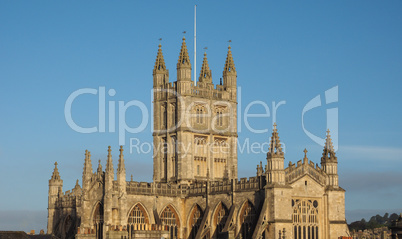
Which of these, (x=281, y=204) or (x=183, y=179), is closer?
(x=281, y=204)

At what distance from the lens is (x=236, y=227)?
3529 inches

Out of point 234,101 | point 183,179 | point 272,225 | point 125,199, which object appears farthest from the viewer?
point 234,101

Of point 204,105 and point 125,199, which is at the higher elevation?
point 204,105

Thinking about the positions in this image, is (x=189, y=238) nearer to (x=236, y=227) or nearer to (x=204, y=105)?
(x=236, y=227)

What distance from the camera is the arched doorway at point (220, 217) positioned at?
92438 millimetres

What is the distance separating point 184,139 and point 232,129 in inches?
288

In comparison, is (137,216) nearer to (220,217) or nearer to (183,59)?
(220,217)

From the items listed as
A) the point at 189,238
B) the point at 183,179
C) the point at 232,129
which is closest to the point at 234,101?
the point at 232,129

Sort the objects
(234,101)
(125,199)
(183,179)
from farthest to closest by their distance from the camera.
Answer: (234,101)
(183,179)
(125,199)

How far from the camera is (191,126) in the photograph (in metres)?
103

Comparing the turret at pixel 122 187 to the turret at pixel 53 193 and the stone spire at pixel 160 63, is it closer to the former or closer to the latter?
the stone spire at pixel 160 63

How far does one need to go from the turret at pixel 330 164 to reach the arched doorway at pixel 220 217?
11.5m

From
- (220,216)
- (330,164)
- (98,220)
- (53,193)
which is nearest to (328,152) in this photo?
(330,164)

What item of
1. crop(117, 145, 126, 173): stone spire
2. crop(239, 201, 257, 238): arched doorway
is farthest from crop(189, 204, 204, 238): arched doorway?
crop(117, 145, 126, 173): stone spire
